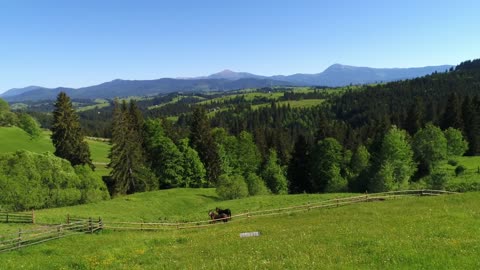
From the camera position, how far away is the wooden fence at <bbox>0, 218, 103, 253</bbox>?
95.1 ft

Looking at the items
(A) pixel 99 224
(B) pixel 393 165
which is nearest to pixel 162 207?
(A) pixel 99 224

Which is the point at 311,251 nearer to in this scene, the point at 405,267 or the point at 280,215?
the point at 405,267

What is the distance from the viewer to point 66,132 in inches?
2958

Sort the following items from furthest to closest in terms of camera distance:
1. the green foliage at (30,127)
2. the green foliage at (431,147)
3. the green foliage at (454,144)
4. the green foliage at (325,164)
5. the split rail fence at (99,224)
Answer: the green foliage at (30,127)
the green foliage at (454,144)
the green foliage at (325,164)
the green foliage at (431,147)
the split rail fence at (99,224)

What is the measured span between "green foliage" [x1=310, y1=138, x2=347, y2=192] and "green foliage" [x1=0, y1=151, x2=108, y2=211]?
47.6 m

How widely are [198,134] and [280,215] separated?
49.5 metres

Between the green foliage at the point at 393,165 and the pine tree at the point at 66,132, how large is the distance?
195 feet

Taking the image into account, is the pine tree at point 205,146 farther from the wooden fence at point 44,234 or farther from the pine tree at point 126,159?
the wooden fence at point 44,234

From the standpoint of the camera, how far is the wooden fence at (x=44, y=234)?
2898 centimetres

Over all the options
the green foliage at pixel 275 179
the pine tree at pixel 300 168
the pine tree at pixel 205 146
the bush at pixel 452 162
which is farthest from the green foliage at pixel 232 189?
the bush at pixel 452 162

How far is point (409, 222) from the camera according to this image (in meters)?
26.8

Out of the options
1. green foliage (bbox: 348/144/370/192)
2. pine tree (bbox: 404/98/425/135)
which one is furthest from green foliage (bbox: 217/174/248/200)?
pine tree (bbox: 404/98/425/135)

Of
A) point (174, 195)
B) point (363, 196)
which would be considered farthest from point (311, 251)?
point (174, 195)

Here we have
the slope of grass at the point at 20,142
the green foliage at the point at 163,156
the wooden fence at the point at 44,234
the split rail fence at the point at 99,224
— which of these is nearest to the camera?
the wooden fence at the point at 44,234
